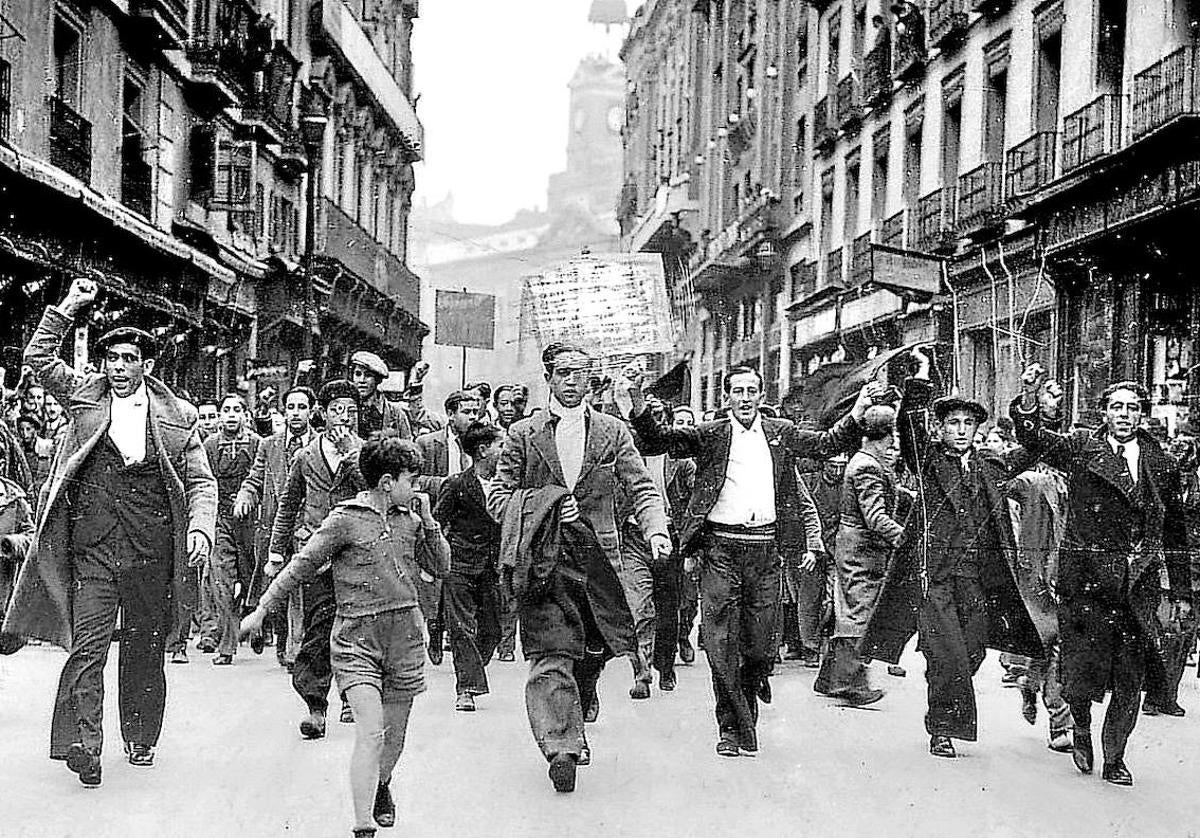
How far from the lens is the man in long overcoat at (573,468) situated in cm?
703

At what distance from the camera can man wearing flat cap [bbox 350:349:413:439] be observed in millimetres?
10750

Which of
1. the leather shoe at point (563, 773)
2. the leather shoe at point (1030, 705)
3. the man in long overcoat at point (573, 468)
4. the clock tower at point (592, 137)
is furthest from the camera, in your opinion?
the clock tower at point (592, 137)

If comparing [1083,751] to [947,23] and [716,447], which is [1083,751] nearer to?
[716,447]

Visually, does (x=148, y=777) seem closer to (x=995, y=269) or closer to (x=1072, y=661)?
(x=1072, y=661)

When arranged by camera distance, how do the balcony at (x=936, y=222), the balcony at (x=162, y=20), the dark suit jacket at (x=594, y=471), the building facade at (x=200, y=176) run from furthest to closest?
the balcony at (x=936, y=222) < the balcony at (x=162, y=20) < the building facade at (x=200, y=176) < the dark suit jacket at (x=594, y=471)

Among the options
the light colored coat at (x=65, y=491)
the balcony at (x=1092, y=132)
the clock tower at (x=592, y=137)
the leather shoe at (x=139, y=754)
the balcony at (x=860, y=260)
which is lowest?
the leather shoe at (x=139, y=754)

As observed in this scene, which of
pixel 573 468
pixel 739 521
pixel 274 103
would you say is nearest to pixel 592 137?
pixel 274 103

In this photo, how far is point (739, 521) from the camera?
305 inches

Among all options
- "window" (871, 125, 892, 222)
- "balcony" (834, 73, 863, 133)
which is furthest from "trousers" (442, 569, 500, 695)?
"balcony" (834, 73, 863, 133)

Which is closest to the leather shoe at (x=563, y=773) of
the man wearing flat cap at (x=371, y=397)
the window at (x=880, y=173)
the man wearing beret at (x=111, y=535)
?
the man wearing beret at (x=111, y=535)

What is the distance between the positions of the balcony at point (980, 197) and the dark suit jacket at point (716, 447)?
13378 mm

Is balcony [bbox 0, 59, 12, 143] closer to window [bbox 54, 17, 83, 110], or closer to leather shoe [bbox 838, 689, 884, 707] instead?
A: window [bbox 54, 17, 83, 110]

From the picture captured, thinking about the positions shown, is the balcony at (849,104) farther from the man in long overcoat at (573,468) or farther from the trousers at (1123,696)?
the trousers at (1123,696)

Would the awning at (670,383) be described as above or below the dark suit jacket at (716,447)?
above
